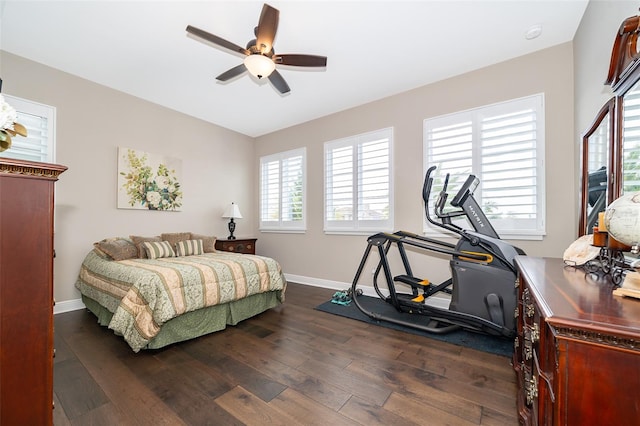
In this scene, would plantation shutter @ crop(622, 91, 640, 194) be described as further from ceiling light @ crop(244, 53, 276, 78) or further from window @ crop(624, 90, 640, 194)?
ceiling light @ crop(244, 53, 276, 78)

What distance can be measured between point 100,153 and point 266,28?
114 inches

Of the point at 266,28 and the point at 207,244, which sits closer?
the point at 266,28

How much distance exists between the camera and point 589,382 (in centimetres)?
62

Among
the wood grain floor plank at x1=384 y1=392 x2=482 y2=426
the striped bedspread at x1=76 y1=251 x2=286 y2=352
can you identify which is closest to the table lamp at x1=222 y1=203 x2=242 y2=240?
the striped bedspread at x1=76 y1=251 x2=286 y2=352

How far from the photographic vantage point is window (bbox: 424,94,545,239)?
272 cm

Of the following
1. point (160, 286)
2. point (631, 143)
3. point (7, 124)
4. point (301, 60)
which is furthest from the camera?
point (301, 60)

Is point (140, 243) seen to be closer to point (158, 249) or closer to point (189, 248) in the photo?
point (158, 249)

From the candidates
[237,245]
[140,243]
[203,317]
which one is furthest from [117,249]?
[237,245]

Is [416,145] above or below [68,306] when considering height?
above

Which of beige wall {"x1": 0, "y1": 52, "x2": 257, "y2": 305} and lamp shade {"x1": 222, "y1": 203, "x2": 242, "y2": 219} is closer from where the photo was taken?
beige wall {"x1": 0, "y1": 52, "x2": 257, "y2": 305}

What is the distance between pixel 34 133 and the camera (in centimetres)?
296

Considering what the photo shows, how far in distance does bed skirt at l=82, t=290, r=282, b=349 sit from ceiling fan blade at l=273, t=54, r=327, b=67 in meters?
2.42

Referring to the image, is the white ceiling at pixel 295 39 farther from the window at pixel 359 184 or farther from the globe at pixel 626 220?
the globe at pixel 626 220

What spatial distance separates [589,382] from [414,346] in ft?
6.03
